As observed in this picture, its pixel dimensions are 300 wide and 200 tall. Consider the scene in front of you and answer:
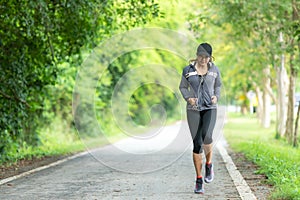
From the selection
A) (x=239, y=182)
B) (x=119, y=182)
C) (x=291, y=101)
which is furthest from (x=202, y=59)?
(x=291, y=101)

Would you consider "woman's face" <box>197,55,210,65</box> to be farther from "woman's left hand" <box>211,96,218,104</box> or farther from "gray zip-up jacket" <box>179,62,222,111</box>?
"woman's left hand" <box>211,96,218,104</box>

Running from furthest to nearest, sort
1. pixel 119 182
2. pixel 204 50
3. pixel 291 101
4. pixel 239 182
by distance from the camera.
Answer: pixel 291 101, pixel 119 182, pixel 239 182, pixel 204 50

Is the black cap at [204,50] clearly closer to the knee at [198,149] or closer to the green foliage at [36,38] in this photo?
the knee at [198,149]

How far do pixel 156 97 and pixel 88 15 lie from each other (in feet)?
107

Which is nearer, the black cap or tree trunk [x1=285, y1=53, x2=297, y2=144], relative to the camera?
the black cap

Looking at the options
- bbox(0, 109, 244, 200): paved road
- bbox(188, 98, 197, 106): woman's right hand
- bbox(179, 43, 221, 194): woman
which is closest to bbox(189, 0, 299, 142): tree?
bbox(0, 109, 244, 200): paved road

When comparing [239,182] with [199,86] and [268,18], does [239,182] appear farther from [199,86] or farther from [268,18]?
[268,18]

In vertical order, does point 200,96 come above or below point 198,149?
above

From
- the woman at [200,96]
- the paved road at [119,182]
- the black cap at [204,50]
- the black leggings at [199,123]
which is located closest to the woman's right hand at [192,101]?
the woman at [200,96]

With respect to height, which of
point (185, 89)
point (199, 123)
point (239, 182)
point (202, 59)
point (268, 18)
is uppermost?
point (268, 18)

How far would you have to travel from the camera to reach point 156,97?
1822 inches

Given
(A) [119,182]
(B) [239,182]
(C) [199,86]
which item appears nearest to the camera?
(C) [199,86]

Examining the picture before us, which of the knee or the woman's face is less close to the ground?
the woman's face

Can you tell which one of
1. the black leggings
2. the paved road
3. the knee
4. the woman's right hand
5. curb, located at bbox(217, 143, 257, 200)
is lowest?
the paved road
